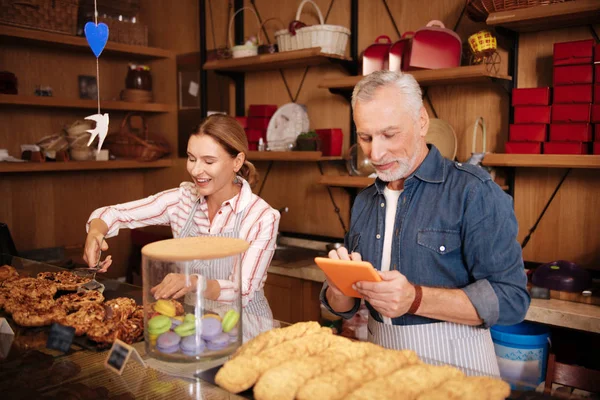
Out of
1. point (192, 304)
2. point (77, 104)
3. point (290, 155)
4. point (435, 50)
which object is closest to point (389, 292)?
point (192, 304)

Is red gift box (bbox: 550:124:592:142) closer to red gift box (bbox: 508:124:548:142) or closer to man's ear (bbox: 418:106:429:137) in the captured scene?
red gift box (bbox: 508:124:548:142)

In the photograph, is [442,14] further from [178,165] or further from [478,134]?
[178,165]

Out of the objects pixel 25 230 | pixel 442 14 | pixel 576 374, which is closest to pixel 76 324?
pixel 576 374

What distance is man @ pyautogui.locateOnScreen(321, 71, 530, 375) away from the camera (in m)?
1.56

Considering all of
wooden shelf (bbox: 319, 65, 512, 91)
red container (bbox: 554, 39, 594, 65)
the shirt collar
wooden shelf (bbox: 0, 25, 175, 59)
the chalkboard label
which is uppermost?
wooden shelf (bbox: 0, 25, 175, 59)

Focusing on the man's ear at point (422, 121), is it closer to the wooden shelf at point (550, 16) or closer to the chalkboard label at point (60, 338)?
the chalkboard label at point (60, 338)

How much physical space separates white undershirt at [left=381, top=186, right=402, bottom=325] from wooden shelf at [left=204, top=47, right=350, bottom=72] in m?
A: 1.90

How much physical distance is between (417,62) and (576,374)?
1819 mm

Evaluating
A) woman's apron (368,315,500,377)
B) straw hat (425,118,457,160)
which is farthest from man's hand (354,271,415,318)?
straw hat (425,118,457,160)

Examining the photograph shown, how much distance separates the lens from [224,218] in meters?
2.26

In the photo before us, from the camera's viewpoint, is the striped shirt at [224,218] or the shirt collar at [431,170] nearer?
the shirt collar at [431,170]

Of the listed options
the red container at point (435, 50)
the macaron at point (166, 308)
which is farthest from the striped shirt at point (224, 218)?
the red container at point (435, 50)

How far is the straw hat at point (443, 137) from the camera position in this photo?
3.25 metres

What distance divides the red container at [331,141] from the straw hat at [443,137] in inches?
25.9
